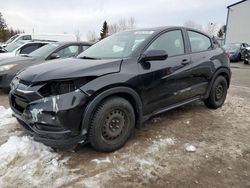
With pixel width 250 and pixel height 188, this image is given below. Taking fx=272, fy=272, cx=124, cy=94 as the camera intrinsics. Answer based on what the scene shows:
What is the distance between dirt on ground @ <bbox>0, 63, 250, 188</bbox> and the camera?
2.92m

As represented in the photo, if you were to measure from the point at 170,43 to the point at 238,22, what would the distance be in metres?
29.2

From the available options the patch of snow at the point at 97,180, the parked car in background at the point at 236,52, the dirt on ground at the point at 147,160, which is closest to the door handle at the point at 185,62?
the dirt on ground at the point at 147,160

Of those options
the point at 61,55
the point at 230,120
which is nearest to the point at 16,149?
the point at 230,120

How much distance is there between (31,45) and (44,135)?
681cm

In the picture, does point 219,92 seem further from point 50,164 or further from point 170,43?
point 50,164

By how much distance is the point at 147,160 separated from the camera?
11.0ft

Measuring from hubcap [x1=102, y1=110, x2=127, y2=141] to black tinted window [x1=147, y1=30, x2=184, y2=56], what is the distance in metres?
1.15

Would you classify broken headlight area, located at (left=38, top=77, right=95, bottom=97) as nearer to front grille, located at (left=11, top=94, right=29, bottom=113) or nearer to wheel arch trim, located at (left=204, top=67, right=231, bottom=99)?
front grille, located at (left=11, top=94, right=29, bottom=113)

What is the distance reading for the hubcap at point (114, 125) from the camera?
11.3 feet

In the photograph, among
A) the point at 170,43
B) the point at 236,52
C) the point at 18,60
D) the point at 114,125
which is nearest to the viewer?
the point at 114,125

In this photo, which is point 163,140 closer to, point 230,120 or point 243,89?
point 230,120

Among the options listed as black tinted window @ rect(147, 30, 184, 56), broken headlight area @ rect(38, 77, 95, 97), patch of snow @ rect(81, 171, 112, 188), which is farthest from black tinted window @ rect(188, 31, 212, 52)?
patch of snow @ rect(81, 171, 112, 188)

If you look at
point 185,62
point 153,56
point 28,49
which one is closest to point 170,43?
point 185,62

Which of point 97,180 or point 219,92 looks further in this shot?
point 219,92
